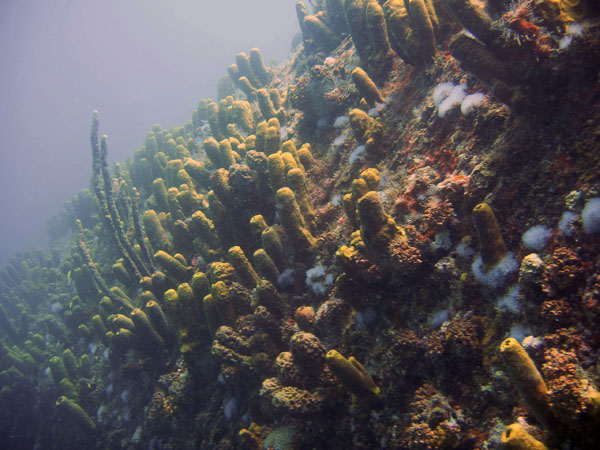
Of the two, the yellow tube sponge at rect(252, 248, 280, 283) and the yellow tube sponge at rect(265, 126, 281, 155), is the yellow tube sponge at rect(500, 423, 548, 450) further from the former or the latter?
the yellow tube sponge at rect(265, 126, 281, 155)

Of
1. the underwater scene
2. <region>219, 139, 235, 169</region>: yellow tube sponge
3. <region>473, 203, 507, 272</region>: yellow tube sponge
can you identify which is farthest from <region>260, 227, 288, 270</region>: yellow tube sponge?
<region>473, 203, 507, 272</region>: yellow tube sponge

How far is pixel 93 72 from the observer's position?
71.1 metres

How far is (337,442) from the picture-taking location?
2479 millimetres

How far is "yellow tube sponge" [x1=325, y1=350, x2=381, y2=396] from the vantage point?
2.24m

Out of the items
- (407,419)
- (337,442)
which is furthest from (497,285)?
(337,442)

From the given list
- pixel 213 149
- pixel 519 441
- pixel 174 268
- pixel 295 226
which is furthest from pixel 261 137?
pixel 519 441

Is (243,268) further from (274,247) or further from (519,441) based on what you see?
(519,441)

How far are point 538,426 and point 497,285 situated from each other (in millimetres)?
798

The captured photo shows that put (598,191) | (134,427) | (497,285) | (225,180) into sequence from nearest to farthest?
(598,191) → (497,285) → (225,180) → (134,427)

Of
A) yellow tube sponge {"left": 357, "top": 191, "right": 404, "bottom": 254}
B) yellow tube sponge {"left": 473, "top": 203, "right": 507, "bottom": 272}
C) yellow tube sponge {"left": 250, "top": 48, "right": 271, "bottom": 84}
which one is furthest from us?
yellow tube sponge {"left": 250, "top": 48, "right": 271, "bottom": 84}

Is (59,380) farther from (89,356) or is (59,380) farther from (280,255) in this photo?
(280,255)

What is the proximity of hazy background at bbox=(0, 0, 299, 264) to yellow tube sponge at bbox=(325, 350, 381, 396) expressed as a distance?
4482cm

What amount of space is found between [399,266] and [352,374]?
92 centimetres

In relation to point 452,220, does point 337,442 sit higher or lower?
lower
